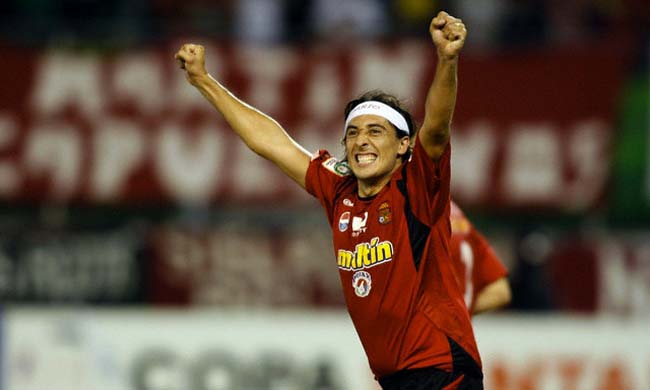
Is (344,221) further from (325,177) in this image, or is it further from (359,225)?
(325,177)

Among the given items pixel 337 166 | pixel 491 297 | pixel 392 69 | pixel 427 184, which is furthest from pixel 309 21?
pixel 427 184

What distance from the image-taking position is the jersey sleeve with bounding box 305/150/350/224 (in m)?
5.51

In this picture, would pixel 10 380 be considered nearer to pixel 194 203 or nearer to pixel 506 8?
pixel 194 203

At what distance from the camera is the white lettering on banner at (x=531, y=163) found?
10.2 m

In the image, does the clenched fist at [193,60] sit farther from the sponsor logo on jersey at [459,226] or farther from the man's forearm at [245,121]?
the sponsor logo on jersey at [459,226]

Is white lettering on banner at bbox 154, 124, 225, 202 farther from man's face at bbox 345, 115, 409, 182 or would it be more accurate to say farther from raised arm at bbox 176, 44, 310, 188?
man's face at bbox 345, 115, 409, 182

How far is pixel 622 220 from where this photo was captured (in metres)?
10.1

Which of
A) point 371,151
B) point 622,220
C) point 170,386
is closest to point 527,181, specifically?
point 622,220

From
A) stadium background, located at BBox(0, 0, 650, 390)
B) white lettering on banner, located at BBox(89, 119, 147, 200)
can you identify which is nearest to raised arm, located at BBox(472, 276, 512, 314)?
stadium background, located at BBox(0, 0, 650, 390)

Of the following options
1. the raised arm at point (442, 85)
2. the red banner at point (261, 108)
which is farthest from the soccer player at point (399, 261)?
the red banner at point (261, 108)

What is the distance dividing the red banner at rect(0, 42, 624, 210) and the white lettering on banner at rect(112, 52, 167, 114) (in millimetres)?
11

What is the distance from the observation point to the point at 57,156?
10484 millimetres

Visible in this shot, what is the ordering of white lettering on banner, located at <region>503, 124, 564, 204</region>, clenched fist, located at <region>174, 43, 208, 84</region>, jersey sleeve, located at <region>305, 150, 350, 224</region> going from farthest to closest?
white lettering on banner, located at <region>503, 124, 564, 204</region> < clenched fist, located at <region>174, 43, 208, 84</region> < jersey sleeve, located at <region>305, 150, 350, 224</region>

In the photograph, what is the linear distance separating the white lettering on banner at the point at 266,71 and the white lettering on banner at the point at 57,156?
144 centimetres
